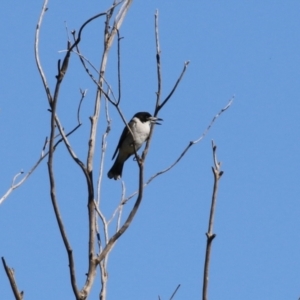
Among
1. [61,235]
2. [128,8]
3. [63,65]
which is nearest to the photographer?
[61,235]

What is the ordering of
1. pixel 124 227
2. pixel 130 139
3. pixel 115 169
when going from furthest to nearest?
pixel 115 169
pixel 130 139
pixel 124 227

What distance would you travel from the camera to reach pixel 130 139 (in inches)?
339

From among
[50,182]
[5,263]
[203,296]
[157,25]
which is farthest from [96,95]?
[203,296]

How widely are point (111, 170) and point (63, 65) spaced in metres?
6.21

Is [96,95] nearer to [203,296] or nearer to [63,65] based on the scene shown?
[63,65]

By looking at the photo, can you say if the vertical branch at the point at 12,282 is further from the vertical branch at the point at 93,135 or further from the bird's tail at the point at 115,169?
the bird's tail at the point at 115,169

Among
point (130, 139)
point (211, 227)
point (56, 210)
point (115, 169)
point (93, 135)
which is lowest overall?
point (211, 227)

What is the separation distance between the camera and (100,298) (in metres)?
3.16

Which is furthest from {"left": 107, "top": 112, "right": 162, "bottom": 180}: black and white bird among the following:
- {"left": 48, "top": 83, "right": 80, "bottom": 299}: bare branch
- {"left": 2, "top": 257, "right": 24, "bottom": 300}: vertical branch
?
{"left": 2, "top": 257, "right": 24, "bottom": 300}: vertical branch

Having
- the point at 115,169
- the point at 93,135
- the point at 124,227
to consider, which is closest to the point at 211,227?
the point at 124,227

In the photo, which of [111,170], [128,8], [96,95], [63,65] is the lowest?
[63,65]

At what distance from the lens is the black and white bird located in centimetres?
829

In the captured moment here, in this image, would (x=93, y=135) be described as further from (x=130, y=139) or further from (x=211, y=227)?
(x=130, y=139)

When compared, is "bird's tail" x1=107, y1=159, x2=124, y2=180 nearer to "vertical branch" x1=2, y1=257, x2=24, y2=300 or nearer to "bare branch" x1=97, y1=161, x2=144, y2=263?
"bare branch" x1=97, y1=161, x2=144, y2=263
